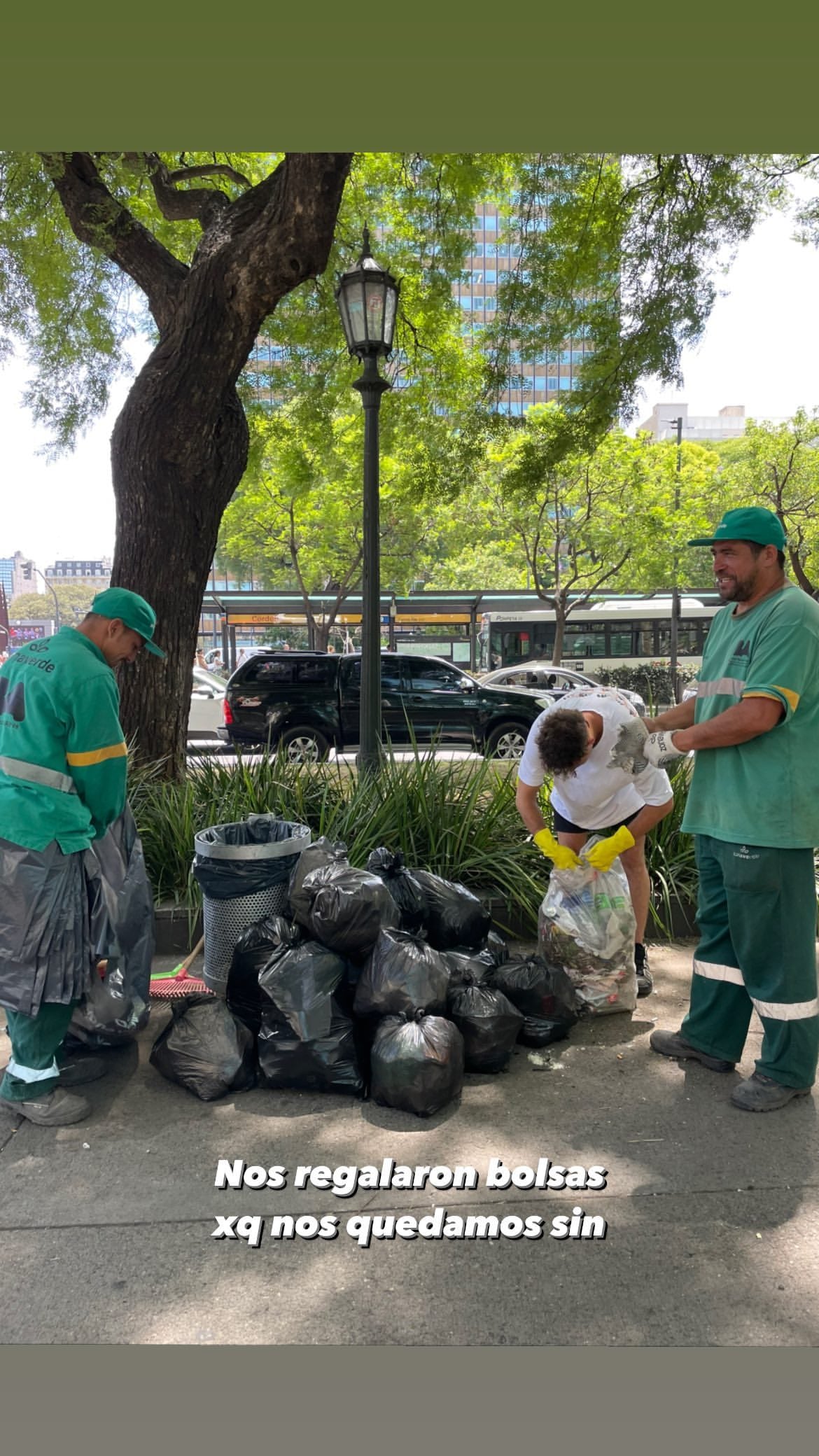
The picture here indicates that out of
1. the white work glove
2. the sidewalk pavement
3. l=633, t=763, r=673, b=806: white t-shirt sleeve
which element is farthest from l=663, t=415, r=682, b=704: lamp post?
the sidewalk pavement

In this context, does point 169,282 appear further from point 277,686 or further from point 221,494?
point 277,686

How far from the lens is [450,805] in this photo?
541 centimetres

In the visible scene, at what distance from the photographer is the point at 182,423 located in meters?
6.05

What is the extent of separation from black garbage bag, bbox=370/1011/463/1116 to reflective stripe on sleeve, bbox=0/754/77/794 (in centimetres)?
145

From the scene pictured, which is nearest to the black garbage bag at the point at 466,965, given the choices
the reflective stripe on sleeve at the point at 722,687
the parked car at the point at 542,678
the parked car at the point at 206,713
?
the reflective stripe on sleeve at the point at 722,687

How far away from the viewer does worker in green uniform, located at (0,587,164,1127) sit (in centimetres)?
317

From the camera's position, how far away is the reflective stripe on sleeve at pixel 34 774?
3166 mm

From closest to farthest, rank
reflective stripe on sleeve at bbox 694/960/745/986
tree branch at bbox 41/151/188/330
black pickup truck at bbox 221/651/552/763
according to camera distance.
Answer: reflective stripe on sleeve at bbox 694/960/745/986
tree branch at bbox 41/151/188/330
black pickup truck at bbox 221/651/552/763

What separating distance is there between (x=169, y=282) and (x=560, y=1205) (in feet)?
20.7

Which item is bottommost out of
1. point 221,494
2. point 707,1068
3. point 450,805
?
point 707,1068

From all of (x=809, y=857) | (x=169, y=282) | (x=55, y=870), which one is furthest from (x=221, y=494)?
(x=809, y=857)

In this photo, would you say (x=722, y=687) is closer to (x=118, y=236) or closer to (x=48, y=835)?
(x=48, y=835)

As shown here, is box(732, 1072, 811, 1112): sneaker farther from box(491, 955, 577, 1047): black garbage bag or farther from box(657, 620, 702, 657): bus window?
box(657, 620, 702, 657): bus window

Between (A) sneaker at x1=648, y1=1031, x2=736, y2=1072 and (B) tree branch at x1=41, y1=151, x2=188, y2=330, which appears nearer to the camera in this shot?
(A) sneaker at x1=648, y1=1031, x2=736, y2=1072
